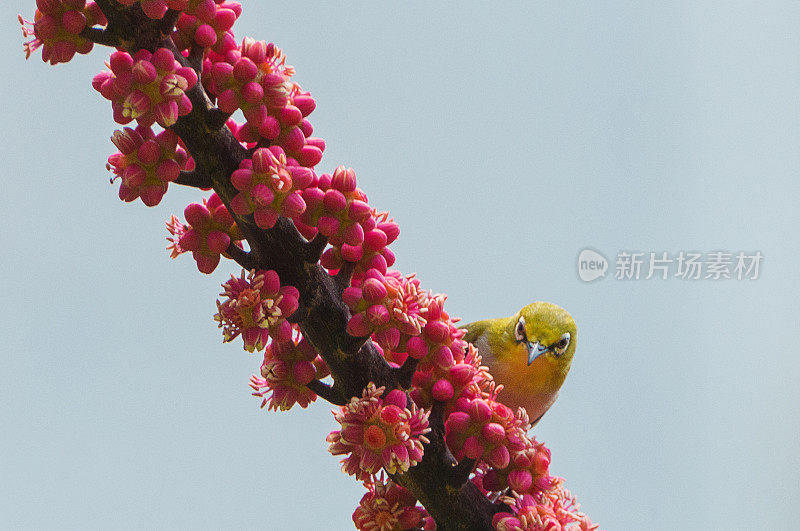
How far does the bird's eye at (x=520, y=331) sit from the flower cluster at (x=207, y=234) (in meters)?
0.97

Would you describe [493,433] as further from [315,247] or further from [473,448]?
[315,247]

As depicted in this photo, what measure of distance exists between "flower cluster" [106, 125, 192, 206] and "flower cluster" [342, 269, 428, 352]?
0.17 metres

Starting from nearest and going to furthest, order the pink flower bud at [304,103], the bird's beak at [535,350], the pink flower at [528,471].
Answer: the pink flower bud at [304,103] < the pink flower at [528,471] < the bird's beak at [535,350]

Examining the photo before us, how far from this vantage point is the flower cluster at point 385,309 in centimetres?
59

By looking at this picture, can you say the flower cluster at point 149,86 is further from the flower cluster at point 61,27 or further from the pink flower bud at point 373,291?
the pink flower bud at point 373,291

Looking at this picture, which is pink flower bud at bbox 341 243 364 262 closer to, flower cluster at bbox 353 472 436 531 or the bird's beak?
flower cluster at bbox 353 472 436 531

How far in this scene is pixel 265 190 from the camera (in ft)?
1.77

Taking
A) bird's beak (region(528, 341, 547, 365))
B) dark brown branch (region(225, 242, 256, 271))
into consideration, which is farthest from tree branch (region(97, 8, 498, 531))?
bird's beak (region(528, 341, 547, 365))

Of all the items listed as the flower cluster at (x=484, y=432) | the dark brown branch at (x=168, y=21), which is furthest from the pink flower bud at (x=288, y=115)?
the flower cluster at (x=484, y=432)

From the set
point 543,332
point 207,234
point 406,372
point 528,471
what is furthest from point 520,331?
point 207,234

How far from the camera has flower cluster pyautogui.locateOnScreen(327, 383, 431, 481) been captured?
1.93ft

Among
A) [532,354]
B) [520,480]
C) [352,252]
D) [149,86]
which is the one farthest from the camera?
[532,354]

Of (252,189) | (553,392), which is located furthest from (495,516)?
(553,392)

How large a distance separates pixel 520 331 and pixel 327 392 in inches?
35.1
